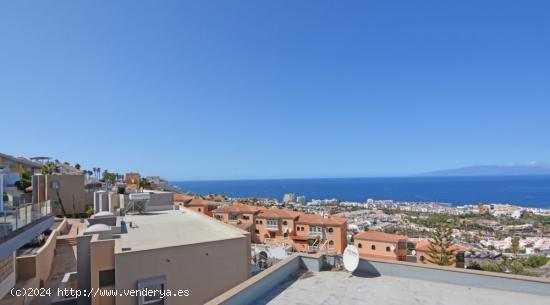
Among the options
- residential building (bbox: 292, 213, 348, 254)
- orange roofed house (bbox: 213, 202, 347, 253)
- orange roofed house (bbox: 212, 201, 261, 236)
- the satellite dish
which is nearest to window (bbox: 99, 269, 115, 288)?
the satellite dish

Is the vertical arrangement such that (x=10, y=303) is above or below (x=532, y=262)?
above

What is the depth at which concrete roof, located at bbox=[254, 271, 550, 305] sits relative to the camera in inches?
209

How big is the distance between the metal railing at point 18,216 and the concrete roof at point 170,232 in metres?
2.76

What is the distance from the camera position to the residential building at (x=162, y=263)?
888 cm

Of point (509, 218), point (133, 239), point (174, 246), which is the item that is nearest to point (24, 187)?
point (133, 239)

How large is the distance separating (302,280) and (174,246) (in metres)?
4.67

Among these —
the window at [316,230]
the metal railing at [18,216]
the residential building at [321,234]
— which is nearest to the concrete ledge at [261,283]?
the metal railing at [18,216]

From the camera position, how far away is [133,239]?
1083 cm

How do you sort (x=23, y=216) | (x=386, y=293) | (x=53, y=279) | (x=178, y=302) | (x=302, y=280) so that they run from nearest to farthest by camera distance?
(x=386, y=293) → (x=302, y=280) → (x=178, y=302) → (x=23, y=216) → (x=53, y=279)

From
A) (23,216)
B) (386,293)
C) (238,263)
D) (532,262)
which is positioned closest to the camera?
(386,293)

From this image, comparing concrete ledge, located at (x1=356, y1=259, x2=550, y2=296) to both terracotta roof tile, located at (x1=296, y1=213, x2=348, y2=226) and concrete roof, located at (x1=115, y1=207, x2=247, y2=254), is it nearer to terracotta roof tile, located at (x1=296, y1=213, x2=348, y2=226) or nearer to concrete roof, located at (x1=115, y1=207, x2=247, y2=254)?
concrete roof, located at (x1=115, y1=207, x2=247, y2=254)

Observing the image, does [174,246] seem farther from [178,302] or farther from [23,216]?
[23,216]

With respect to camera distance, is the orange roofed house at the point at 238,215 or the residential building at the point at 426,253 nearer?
the residential building at the point at 426,253

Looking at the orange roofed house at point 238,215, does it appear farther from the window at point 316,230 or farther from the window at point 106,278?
the window at point 106,278
